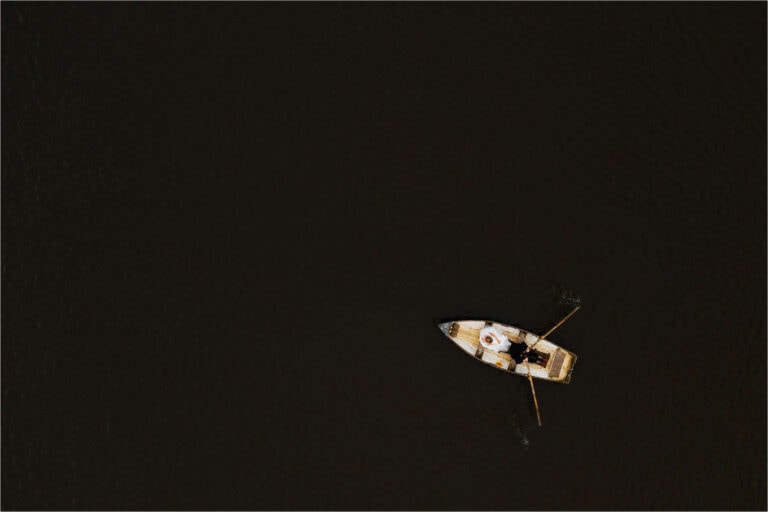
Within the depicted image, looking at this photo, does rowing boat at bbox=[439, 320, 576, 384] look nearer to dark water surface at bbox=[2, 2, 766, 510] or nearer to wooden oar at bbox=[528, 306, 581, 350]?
wooden oar at bbox=[528, 306, 581, 350]

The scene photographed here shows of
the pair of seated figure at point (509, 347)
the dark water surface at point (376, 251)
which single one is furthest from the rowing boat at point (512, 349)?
the dark water surface at point (376, 251)

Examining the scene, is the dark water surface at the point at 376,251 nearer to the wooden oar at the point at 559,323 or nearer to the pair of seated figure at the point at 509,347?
the wooden oar at the point at 559,323

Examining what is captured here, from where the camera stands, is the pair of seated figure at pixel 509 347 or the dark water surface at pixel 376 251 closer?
the pair of seated figure at pixel 509 347

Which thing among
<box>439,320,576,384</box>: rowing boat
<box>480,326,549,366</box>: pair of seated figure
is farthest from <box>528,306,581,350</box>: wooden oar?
<box>480,326,549,366</box>: pair of seated figure

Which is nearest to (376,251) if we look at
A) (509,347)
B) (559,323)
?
(509,347)

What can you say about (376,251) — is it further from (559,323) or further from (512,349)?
(559,323)
